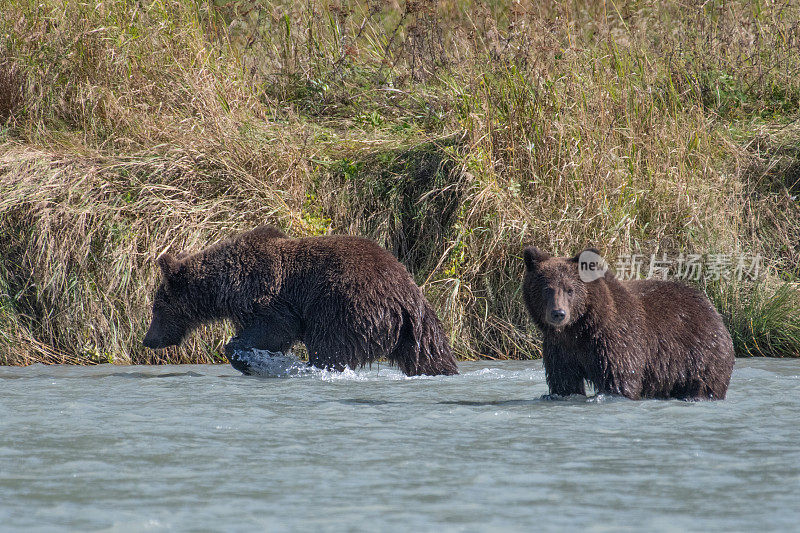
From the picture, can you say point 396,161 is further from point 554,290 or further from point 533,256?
point 554,290

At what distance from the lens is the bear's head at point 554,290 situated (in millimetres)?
6051

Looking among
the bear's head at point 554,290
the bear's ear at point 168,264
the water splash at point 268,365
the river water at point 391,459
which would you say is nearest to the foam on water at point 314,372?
the water splash at point 268,365

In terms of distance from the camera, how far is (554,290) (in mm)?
6125

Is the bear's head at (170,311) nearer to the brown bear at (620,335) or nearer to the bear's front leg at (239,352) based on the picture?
the bear's front leg at (239,352)

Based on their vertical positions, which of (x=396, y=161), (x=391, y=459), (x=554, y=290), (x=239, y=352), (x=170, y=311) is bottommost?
(x=391, y=459)

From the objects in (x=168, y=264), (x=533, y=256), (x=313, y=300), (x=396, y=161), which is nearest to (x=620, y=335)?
(x=533, y=256)

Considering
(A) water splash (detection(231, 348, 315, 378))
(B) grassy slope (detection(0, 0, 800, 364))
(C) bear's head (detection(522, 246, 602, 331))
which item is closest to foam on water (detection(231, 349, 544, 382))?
(A) water splash (detection(231, 348, 315, 378))

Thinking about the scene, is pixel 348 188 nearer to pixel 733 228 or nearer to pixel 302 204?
pixel 302 204

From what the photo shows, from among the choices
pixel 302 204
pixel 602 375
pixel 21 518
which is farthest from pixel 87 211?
pixel 21 518

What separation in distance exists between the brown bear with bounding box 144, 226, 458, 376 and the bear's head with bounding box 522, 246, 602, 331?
150cm

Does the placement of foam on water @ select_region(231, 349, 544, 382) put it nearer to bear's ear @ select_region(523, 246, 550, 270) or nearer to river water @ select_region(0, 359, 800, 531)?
river water @ select_region(0, 359, 800, 531)

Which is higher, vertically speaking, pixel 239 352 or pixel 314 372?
pixel 239 352

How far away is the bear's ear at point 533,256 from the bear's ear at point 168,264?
122 inches

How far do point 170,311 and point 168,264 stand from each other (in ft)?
1.38
